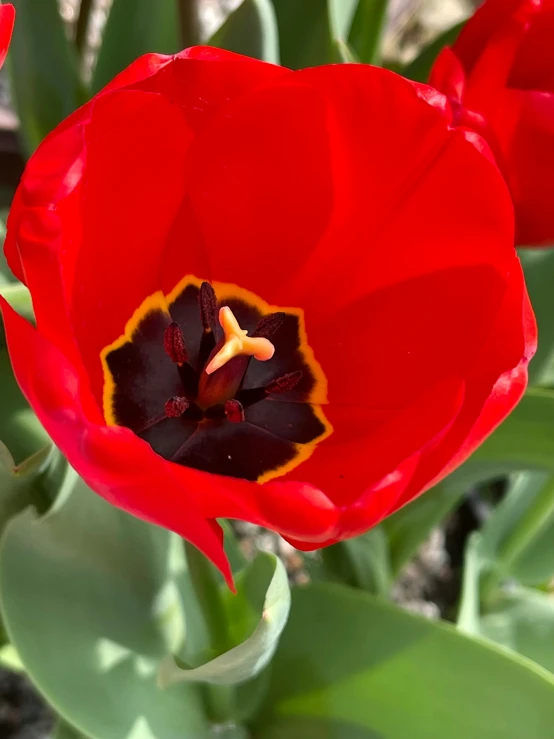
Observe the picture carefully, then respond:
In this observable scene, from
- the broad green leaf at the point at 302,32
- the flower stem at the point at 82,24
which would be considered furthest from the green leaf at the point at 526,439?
the flower stem at the point at 82,24

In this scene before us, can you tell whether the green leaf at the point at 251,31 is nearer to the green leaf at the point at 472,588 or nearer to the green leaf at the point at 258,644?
the green leaf at the point at 258,644

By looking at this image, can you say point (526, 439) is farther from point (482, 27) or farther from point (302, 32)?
point (302, 32)

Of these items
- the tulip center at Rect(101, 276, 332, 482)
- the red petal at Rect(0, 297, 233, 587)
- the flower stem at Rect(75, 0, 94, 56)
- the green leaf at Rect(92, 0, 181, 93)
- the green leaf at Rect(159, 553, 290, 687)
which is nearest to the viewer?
the red petal at Rect(0, 297, 233, 587)

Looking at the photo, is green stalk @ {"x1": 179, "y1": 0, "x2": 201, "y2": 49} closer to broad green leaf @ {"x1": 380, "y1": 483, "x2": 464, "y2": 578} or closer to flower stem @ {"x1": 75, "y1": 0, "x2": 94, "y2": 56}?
flower stem @ {"x1": 75, "y1": 0, "x2": 94, "y2": 56}

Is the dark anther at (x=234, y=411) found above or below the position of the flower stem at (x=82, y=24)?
below

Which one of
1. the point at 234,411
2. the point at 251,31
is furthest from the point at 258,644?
the point at 251,31

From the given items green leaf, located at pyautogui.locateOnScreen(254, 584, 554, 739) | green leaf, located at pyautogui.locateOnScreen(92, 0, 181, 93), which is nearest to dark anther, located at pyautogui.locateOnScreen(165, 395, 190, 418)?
green leaf, located at pyautogui.locateOnScreen(254, 584, 554, 739)

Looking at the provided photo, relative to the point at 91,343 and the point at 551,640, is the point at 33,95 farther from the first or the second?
the point at 551,640

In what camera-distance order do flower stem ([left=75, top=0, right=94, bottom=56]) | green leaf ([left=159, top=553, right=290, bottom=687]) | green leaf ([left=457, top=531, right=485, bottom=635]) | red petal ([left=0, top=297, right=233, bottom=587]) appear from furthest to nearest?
1. flower stem ([left=75, top=0, right=94, bottom=56])
2. green leaf ([left=457, top=531, right=485, bottom=635])
3. green leaf ([left=159, top=553, right=290, bottom=687])
4. red petal ([left=0, top=297, right=233, bottom=587])
